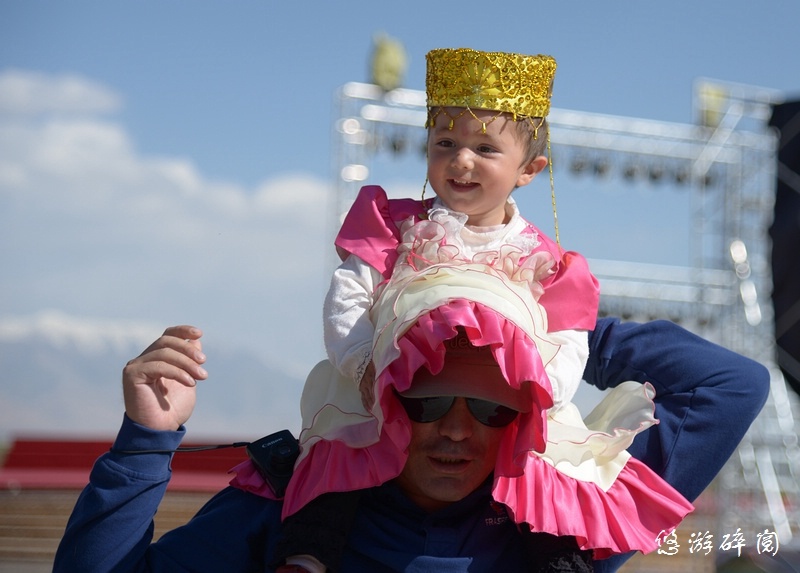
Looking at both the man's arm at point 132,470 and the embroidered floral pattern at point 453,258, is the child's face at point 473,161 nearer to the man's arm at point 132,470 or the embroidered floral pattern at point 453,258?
the embroidered floral pattern at point 453,258

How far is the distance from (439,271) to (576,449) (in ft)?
1.55

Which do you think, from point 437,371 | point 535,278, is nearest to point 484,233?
point 535,278

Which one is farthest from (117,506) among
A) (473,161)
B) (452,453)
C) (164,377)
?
(473,161)

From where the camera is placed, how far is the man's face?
2.17 m

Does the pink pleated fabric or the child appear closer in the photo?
the pink pleated fabric

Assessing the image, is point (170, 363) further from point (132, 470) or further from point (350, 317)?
point (350, 317)

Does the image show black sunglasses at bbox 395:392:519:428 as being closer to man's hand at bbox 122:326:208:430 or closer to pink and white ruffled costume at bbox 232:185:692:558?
pink and white ruffled costume at bbox 232:185:692:558

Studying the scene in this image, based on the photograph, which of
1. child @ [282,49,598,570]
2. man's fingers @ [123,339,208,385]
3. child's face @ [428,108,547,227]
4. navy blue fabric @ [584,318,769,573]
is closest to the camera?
man's fingers @ [123,339,208,385]

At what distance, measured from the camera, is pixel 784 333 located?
4344mm

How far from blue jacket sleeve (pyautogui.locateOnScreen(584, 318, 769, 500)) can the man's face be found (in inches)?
17.9

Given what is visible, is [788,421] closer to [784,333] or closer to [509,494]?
[784,333]

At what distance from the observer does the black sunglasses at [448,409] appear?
2.14 metres

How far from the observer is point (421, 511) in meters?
2.31

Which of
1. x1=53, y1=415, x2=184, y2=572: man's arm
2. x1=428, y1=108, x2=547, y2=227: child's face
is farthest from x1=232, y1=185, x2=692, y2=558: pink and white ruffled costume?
x1=53, y1=415, x2=184, y2=572: man's arm
